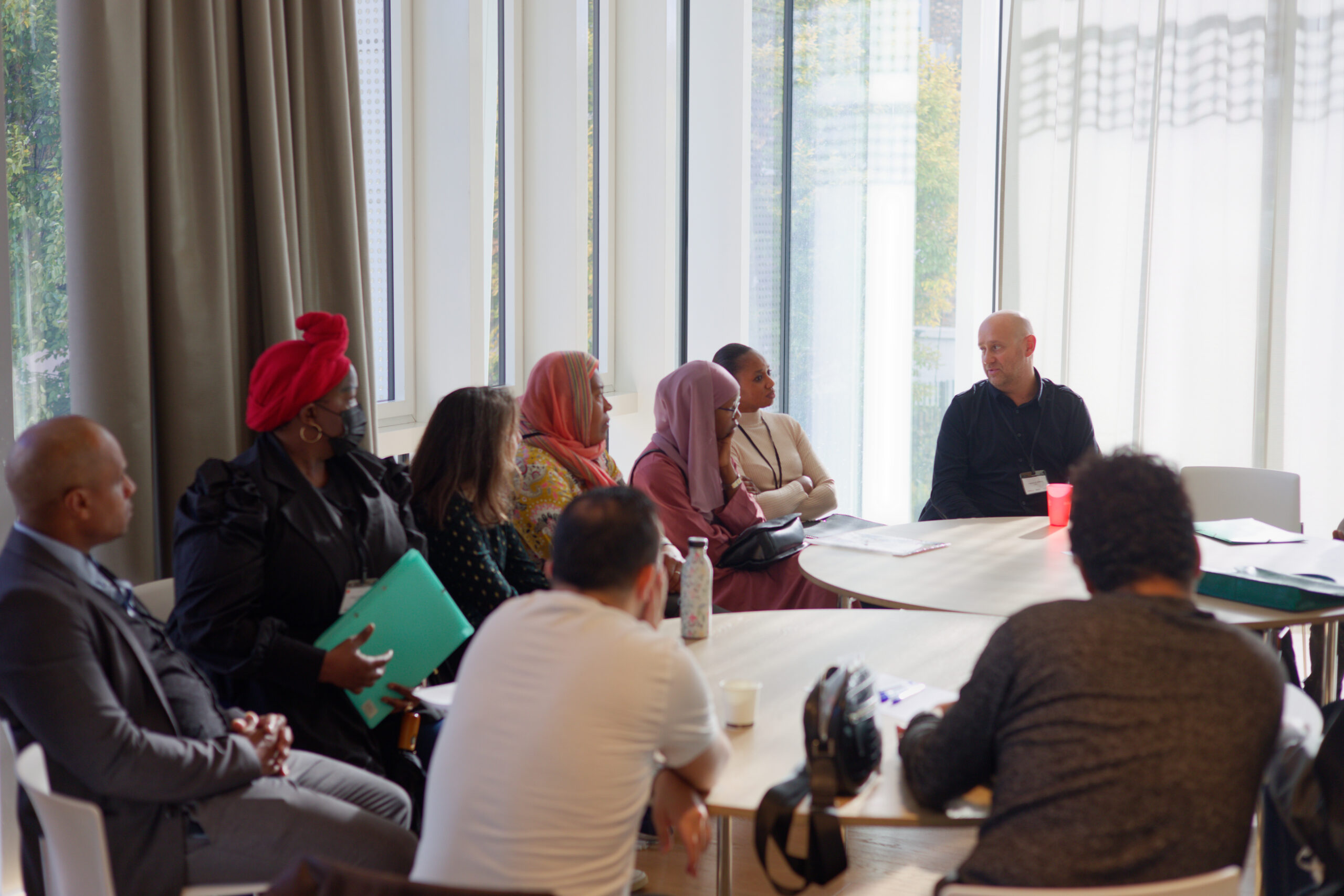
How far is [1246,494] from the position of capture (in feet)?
13.8

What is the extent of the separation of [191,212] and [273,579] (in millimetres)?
1072

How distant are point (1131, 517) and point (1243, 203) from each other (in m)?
4.30

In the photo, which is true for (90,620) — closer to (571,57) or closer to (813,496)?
(813,496)

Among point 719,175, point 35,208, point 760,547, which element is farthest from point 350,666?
point 719,175

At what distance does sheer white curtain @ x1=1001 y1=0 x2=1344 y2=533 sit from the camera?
509cm

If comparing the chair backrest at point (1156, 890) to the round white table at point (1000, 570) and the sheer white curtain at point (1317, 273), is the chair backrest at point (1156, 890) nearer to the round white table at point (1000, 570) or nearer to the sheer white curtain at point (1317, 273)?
the round white table at point (1000, 570)

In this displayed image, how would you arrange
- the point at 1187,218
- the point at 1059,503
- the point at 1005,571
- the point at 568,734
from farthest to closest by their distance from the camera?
1. the point at 1187,218
2. the point at 1059,503
3. the point at 1005,571
4. the point at 568,734

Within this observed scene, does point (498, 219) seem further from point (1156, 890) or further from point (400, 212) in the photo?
point (1156, 890)

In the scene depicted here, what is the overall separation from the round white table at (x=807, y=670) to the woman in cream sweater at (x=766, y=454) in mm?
1619

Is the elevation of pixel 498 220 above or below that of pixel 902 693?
above

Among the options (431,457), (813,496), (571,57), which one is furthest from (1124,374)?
(431,457)

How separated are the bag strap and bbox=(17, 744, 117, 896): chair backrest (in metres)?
0.99

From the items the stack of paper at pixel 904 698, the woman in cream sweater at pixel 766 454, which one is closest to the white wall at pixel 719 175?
the woman in cream sweater at pixel 766 454

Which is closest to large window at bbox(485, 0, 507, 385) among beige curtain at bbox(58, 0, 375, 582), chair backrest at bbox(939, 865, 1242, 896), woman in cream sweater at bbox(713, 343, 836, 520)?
woman in cream sweater at bbox(713, 343, 836, 520)
